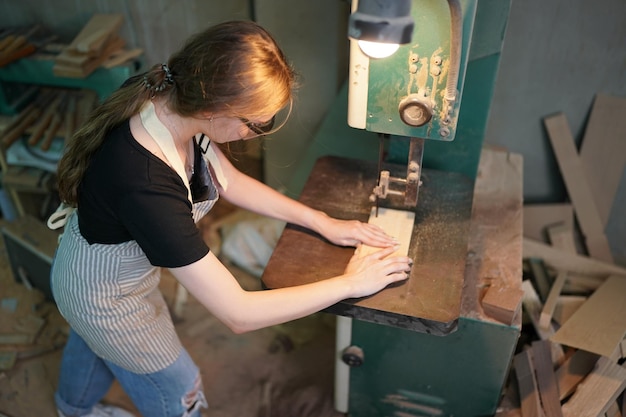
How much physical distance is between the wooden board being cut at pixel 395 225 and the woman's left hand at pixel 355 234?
0.06ft

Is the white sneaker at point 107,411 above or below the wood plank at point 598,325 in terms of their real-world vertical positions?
below

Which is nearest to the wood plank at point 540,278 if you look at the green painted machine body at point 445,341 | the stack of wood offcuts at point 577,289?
the stack of wood offcuts at point 577,289

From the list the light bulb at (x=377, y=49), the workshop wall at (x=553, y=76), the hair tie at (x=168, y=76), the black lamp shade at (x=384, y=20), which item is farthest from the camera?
the workshop wall at (x=553, y=76)

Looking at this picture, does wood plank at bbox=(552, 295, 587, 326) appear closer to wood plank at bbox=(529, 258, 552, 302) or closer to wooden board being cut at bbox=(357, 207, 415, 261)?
wood plank at bbox=(529, 258, 552, 302)

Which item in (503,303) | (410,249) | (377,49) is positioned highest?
(377,49)

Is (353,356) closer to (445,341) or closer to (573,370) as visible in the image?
(445,341)

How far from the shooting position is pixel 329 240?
55.5 inches

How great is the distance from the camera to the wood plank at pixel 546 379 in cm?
169

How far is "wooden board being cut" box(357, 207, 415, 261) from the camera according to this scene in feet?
4.45

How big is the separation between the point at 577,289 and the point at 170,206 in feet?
5.22

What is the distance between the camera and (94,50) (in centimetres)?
231

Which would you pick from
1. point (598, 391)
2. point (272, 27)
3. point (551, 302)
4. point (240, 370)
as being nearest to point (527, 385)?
point (598, 391)

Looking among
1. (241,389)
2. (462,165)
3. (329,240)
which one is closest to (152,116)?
(329,240)

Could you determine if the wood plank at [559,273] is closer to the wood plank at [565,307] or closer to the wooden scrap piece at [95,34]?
the wood plank at [565,307]
